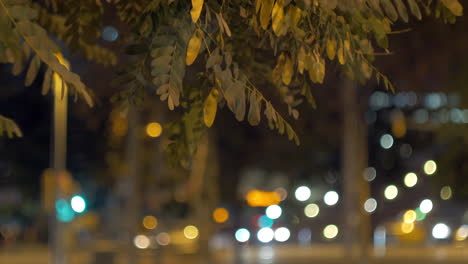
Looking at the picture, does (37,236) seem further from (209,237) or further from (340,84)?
(340,84)

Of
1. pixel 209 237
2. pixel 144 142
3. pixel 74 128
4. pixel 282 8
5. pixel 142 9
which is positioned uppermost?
pixel 74 128

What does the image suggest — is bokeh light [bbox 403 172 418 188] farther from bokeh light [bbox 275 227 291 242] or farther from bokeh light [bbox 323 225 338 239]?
bokeh light [bbox 323 225 338 239]

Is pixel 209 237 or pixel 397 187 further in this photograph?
pixel 397 187

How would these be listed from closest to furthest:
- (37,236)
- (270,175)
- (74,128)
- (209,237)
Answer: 1. (209,237)
2. (74,128)
3. (270,175)
4. (37,236)

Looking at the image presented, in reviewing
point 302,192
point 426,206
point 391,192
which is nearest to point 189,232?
point 302,192

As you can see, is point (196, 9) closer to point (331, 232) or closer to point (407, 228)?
point (407, 228)

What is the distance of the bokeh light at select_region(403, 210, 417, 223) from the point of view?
175 feet

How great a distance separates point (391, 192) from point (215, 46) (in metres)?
51.5

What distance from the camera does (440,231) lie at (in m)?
56.2

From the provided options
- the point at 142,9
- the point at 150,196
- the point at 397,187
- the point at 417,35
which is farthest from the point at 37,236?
the point at 142,9

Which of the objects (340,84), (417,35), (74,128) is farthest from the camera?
(74,128)

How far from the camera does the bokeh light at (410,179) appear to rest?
52750mm

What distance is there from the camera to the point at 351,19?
280 inches

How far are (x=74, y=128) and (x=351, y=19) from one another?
38.8 meters
